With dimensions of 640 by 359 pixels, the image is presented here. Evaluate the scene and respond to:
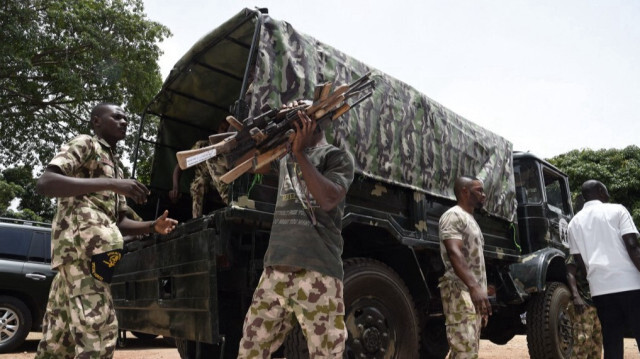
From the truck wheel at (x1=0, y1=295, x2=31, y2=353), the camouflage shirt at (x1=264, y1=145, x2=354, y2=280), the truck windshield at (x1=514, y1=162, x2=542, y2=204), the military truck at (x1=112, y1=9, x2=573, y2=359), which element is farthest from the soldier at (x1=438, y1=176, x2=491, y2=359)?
the truck wheel at (x1=0, y1=295, x2=31, y2=353)

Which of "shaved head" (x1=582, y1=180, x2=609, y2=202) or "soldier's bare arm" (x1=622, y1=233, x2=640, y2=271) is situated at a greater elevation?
"shaved head" (x1=582, y1=180, x2=609, y2=202)

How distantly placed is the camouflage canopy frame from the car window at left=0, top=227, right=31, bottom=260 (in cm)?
327

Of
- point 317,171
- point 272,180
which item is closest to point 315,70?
point 272,180

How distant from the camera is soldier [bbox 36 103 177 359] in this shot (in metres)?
2.41

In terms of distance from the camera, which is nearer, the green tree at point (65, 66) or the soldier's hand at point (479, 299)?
the soldier's hand at point (479, 299)

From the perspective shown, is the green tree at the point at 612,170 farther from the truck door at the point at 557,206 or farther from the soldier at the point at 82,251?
the soldier at the point at 82,251

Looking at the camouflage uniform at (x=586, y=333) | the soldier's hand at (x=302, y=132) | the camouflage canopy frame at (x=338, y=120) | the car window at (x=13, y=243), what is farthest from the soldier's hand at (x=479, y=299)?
the car window at (x=13, y=243)

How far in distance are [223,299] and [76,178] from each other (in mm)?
1396

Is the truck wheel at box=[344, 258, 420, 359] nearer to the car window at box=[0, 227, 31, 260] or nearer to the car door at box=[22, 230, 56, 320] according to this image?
the car door at box=[22, 230, 56, 320]

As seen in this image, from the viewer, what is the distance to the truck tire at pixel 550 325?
16.8 ft

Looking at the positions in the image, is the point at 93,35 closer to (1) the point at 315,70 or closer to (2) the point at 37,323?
(2) the point at 37,323

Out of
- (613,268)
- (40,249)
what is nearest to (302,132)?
(613,268)

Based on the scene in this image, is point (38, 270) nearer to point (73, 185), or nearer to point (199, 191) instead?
point (199, 191)

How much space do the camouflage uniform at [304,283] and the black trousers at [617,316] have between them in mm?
2246
